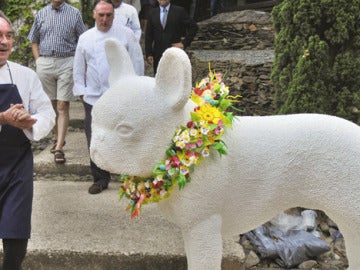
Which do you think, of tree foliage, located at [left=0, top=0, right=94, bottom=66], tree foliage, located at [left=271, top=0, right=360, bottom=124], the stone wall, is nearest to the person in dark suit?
the stone wall

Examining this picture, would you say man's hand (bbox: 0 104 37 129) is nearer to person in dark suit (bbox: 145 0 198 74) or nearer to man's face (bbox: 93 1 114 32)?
man's face (bbox: 93 1 114 32)

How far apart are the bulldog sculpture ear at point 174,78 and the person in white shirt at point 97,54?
84.4 inches

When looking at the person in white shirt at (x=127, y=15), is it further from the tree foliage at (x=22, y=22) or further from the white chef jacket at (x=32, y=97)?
the white chef jacket at (x=32, y=97)

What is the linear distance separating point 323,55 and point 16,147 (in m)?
2.68

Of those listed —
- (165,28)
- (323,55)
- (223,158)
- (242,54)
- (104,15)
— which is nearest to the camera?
(223,158)

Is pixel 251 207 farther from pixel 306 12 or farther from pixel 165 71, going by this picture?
pixel 306 12

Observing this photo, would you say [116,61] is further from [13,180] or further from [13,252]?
[13,252]

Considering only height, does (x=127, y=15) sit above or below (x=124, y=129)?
above

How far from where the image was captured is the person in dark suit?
19.3 ft

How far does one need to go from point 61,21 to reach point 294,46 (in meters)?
2.43

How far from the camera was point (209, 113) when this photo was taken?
7.41 feet


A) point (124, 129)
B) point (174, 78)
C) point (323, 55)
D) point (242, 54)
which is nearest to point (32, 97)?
point (124, 129)

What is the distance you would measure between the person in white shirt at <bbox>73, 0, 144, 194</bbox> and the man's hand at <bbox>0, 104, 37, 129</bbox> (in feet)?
6.09

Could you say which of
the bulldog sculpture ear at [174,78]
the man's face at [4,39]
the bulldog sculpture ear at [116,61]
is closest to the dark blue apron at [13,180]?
the man's face at [4,39]
